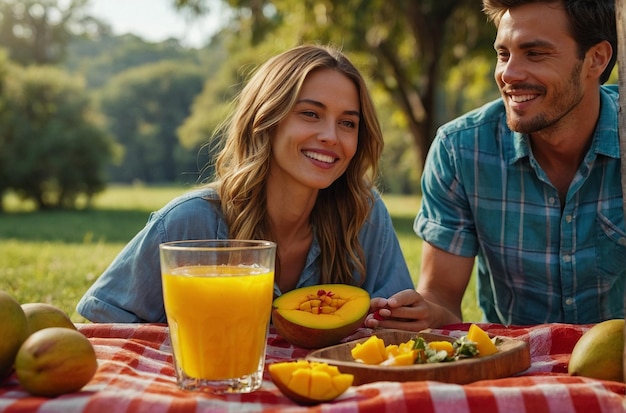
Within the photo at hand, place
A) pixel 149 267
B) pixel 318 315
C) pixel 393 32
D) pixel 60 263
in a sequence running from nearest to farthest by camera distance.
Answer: pixel 318 315 < pixel 149 267 < pixel 60 263 < pixel 393 32

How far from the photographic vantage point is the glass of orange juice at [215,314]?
1688 millimetres

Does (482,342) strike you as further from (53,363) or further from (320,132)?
(320,132)

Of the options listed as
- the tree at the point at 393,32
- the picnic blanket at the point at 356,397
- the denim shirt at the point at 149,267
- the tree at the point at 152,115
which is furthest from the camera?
the tree at the point at 152,115

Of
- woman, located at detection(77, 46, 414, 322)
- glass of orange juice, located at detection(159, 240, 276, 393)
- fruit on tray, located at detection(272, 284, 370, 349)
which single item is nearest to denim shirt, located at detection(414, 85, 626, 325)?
woman, located at detection(77, 46, 414, 322)

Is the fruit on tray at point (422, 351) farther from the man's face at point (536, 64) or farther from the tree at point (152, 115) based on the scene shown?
the tree at point (152, 115)

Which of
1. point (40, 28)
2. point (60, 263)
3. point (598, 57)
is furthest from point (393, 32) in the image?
point (40, 28)

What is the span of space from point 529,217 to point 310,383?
178cm

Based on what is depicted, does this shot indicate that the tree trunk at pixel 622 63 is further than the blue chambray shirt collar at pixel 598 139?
No

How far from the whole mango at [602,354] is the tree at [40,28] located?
149 feet

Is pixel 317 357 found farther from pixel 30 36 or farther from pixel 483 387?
pixel 30 36

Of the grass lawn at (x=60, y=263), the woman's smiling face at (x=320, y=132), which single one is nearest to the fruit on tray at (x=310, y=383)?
the woman's smiling face at (x=320, y=132)

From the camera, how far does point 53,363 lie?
1.53 meters

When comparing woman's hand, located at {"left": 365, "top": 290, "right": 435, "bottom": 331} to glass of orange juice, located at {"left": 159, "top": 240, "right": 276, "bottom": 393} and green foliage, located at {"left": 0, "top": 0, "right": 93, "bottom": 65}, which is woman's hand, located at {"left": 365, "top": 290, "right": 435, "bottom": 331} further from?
green foliage, located at {"left": 0, "top": 0, "right": 93, "bottom": 65}

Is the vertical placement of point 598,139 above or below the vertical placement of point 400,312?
above
